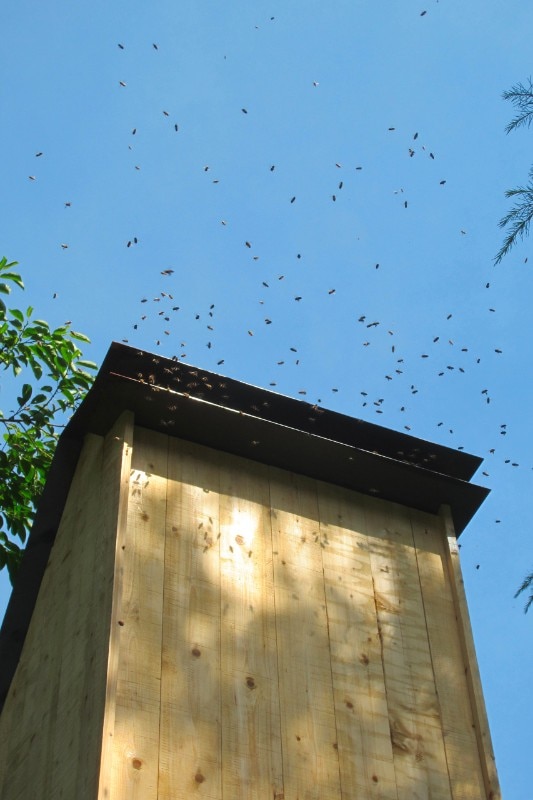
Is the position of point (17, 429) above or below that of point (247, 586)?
below

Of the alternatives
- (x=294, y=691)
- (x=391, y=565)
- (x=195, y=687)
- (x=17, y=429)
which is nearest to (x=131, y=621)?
(x=195, y=687)

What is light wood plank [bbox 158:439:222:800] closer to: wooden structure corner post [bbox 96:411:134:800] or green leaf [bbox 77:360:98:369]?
wooden structure corner post [bbox 96:411:134:800]

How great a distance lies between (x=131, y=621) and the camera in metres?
6.95

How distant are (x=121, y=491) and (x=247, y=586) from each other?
38.2 inches

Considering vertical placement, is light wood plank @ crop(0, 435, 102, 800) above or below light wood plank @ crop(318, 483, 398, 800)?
below

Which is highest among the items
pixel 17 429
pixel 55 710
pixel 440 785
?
pixel 440 785

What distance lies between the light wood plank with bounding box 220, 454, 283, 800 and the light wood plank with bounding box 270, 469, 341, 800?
65mm

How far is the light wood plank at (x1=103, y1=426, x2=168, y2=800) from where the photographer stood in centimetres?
637

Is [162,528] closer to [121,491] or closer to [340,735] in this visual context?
[121,491]

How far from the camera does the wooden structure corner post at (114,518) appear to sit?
6.36m

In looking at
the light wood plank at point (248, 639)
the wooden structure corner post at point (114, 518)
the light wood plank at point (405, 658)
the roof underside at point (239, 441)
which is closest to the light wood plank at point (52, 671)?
the roof underside at point (239, 441)

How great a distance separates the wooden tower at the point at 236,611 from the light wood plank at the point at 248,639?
12mm

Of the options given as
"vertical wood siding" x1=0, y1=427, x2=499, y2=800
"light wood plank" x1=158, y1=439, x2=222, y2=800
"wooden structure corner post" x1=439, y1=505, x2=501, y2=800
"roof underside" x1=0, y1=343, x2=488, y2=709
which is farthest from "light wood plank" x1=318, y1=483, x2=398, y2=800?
"light wood plank" x1=158, y1=439, x2=222, y2=800

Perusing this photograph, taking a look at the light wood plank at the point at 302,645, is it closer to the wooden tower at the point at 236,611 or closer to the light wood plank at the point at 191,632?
the wooden tower at the point at 236,611
